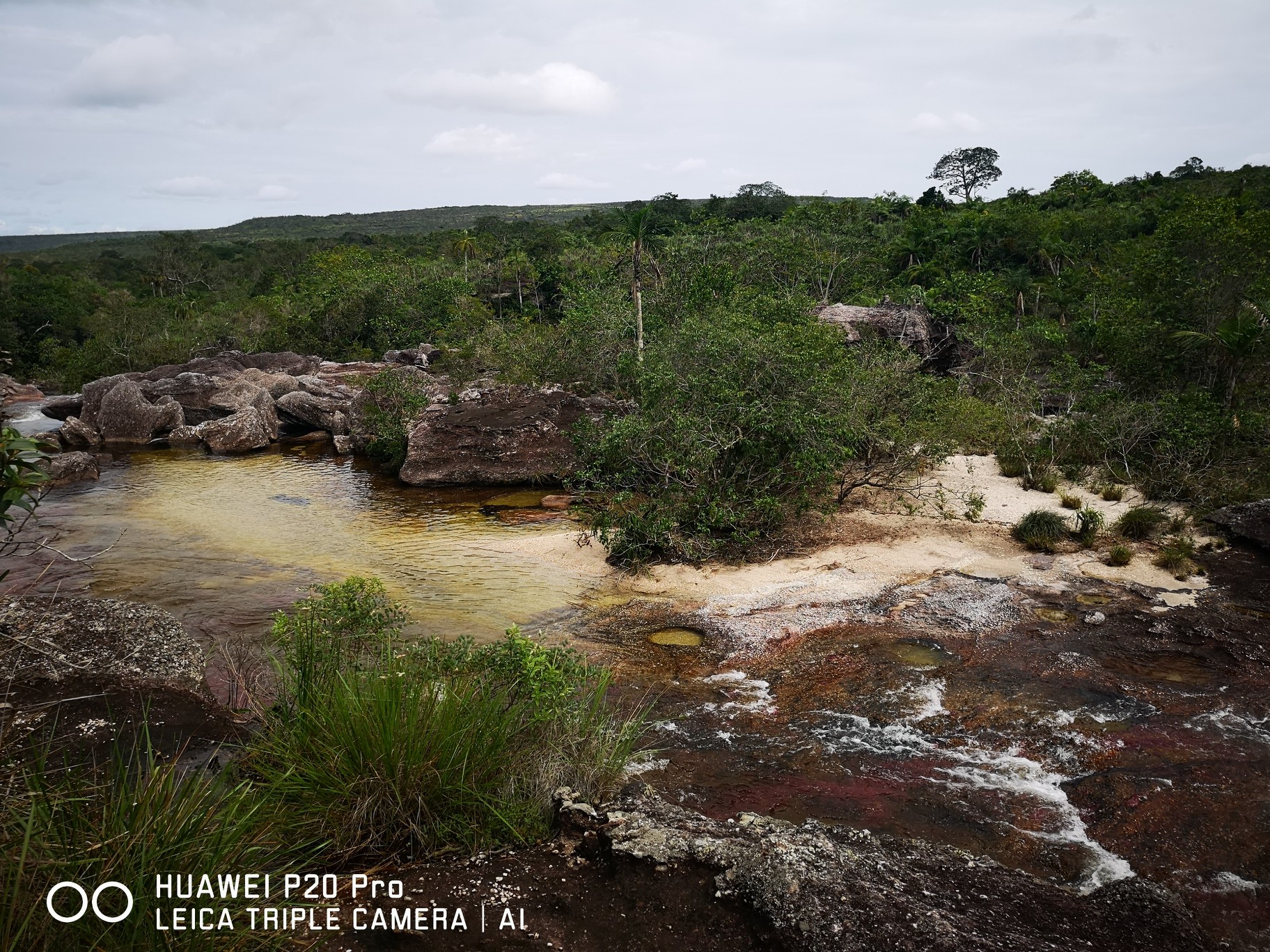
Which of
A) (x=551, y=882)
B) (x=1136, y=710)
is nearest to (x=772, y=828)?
(x=551, y=882)

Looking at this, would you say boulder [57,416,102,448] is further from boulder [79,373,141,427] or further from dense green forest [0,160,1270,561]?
dense green forest [0,160,1270,561]

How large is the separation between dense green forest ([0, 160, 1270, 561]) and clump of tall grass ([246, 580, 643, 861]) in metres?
6.20

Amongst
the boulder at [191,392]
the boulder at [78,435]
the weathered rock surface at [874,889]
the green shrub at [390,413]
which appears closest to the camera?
the weathered rock surface at [874,889]

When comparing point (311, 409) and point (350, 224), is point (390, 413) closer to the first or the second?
point (311, 409)

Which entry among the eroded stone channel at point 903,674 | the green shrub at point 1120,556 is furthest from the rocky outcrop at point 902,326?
the green shrub at point 1120,556

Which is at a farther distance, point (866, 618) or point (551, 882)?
point (866, 618)

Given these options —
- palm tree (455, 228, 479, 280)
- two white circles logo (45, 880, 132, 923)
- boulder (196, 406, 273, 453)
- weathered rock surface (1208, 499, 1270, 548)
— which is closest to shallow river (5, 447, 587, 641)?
boulder (196, 406, 273, 453)

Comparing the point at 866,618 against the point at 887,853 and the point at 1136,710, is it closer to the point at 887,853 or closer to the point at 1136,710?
the point at 1136,710

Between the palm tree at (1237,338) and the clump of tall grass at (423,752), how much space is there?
14410mm

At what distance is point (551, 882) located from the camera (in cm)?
427

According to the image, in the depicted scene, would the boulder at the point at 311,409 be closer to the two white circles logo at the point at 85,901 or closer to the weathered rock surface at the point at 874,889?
the weathered rock surface at the point at 874,889

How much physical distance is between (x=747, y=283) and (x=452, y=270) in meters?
20.4

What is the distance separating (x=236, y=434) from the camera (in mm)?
22047

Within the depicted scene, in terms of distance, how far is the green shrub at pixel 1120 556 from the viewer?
10648 mm
